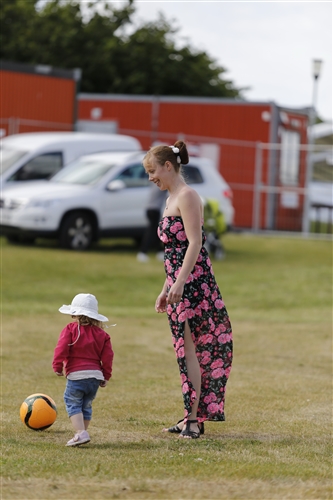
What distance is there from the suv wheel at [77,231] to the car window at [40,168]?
1702mm

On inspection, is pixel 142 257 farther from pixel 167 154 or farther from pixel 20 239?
pixel 167 154

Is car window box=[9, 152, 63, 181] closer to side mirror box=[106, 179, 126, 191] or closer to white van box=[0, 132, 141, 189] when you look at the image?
white van box=[0, 132, 141, 189]

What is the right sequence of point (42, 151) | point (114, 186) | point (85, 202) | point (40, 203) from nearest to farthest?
point (40, 203), point (85, 202), point (114, 186), point (42, 151)

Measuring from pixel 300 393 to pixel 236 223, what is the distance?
62.5ft

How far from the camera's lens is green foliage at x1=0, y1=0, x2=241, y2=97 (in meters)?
41.4

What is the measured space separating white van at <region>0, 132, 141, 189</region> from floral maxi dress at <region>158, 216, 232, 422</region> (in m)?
13.9

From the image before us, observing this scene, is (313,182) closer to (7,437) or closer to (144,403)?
(144,403)

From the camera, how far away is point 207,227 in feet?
64.8

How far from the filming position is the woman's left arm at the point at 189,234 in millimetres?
6605

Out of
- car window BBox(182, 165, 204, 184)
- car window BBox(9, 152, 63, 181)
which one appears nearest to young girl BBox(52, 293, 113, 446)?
car window BBox(9, 152, 63, 181)

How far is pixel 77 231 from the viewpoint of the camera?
65.2 ft

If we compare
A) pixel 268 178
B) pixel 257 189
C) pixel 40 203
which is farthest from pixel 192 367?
pixel 268 178

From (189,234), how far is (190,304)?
48 centimetres

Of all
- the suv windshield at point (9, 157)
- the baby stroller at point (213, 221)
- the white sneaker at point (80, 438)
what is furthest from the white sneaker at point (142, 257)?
the white sneaker at point (80, 438)
